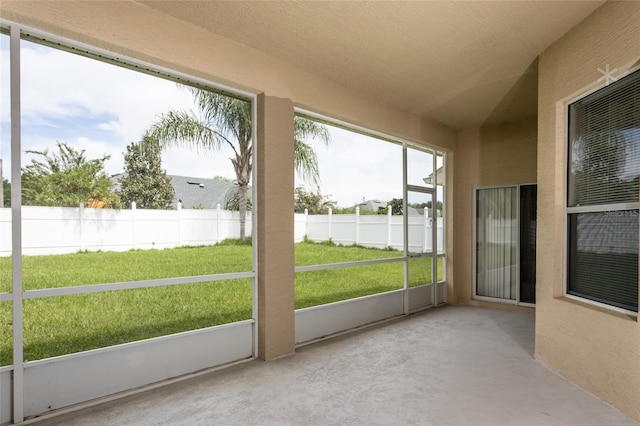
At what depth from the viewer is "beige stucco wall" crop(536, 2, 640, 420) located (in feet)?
9.03

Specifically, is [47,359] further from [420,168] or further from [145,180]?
[420,168]

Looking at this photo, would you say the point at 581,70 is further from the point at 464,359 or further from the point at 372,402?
the point at 372,402

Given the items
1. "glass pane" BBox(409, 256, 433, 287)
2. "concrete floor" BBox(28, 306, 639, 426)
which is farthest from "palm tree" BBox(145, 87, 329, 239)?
"glass pane" BBox(409, 256, 433, 287)

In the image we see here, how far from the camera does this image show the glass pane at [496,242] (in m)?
6.21

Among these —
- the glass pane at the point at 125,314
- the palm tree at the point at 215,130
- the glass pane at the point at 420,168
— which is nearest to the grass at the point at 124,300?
the glass pane at the point at 125,314

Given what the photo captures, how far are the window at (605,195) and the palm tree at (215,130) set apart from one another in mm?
2665

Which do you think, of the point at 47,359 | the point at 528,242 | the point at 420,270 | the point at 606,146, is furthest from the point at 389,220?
the point at 47,359

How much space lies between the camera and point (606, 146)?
10.4 ft

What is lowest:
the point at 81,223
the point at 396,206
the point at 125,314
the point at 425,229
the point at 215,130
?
the point at 125,314

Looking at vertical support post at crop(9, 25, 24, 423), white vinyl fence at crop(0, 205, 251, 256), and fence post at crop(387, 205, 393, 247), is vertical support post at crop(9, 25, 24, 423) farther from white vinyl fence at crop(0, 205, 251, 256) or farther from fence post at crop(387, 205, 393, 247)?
fence post at crop(387, 205, 393, 247)

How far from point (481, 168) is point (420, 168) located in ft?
3.63

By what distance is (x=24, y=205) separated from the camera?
2.66 m

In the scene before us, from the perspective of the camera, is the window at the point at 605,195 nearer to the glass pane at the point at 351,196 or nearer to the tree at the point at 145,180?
the glass pane at the point at 351,196

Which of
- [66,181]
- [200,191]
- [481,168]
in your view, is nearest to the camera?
[66,181]
